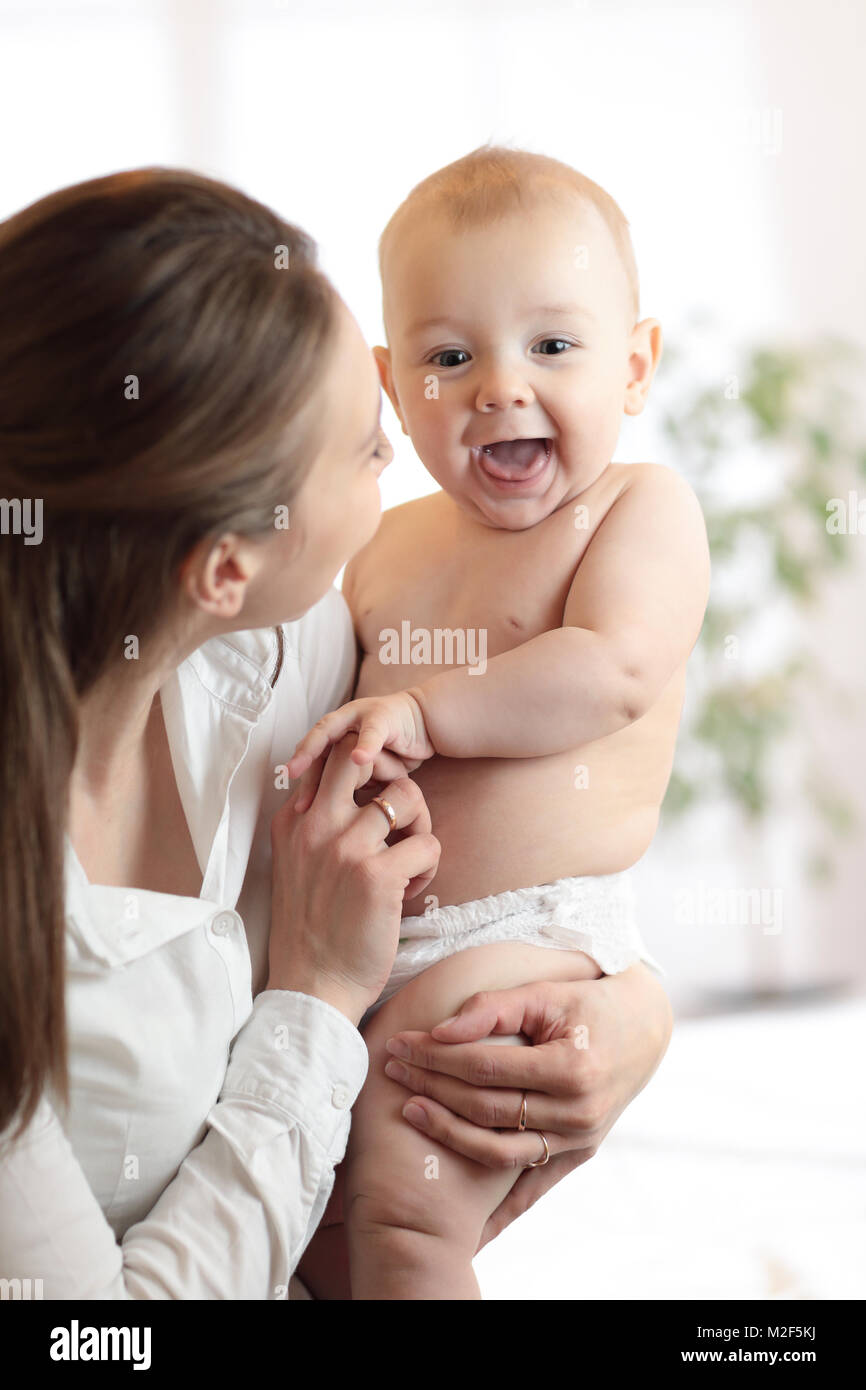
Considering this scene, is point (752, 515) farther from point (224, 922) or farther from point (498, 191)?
point (224, 922)

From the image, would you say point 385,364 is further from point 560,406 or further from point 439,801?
point 439,801

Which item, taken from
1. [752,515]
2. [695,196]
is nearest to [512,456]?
[752,515]

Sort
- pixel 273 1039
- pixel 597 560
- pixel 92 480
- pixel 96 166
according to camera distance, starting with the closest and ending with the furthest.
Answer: pixel 92 480 < pixel 273 1039 < pixel 597 560 < pixel 96 166

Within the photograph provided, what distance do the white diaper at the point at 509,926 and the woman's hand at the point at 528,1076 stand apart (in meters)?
0.04

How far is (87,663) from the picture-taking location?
0.84m

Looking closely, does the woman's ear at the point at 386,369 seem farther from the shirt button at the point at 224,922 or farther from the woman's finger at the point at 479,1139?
the woman's finger at the point at 479,1139

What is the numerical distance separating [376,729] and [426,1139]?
316 millimetres

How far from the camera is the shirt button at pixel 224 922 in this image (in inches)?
35.2

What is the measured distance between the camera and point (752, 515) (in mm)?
2760

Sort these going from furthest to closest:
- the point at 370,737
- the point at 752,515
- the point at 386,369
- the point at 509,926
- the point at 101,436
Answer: the point at 752,515, the point at 386,369, the point at 509,926, the point at 370,737, the point at 101,436

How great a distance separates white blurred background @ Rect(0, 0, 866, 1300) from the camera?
270cm

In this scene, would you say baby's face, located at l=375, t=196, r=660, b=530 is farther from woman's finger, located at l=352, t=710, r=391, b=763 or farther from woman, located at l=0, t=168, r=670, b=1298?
woman's finger, located at l=352, t=710, r=391, b=763

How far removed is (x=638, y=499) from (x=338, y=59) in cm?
215
